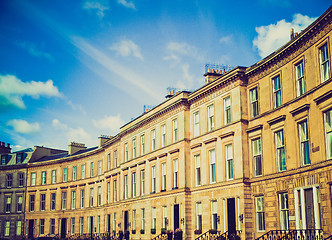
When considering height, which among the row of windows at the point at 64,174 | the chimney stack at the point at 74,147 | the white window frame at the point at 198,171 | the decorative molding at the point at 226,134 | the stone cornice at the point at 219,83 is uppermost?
the stone cornice at the point at 219,83

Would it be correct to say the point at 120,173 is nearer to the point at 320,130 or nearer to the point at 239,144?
the point at 239,144

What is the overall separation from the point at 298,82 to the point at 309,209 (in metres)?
7.88

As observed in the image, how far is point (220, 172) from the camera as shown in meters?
35.1

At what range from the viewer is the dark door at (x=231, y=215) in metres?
32.7

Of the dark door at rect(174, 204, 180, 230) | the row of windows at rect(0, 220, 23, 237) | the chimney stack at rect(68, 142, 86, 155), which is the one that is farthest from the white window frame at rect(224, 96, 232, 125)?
the row of windows at rect(0, 220, 23, 237)

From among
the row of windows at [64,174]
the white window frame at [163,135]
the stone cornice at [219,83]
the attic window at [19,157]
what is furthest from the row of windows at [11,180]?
the stone cornice at [219,83]

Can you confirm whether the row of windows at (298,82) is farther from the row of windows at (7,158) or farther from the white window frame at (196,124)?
the row of windows at (7,158)

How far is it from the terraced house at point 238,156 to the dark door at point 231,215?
7 centimetres

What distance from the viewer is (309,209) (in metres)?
25.6

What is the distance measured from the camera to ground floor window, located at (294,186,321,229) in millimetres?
24750

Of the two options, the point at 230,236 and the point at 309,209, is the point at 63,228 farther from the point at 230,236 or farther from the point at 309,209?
the point at 309,209

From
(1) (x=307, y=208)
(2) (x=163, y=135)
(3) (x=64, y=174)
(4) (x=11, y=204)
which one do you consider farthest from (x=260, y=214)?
(4) (x=11, y=204)

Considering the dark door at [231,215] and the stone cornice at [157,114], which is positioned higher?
the stone cornice at [157,114]

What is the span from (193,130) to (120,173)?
1685cm
